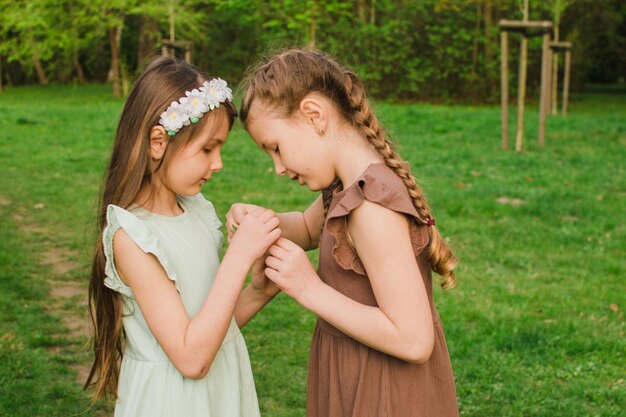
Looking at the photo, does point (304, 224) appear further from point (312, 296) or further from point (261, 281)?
point (312, 296)

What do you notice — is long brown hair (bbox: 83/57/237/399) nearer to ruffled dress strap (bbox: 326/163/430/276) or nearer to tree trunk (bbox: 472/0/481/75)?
ruffled dress strap (bbox: 326/163/430/276)

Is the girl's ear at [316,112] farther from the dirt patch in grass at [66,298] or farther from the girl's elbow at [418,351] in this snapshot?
the dirt patch in grass at [66,298]

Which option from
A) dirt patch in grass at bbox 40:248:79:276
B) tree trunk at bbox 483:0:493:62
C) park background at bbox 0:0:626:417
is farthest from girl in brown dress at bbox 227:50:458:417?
tree trunk at bbox 483:0:493:62

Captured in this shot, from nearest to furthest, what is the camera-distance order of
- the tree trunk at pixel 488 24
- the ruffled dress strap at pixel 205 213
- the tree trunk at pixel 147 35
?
the ruffled dress strap at pixel 205 213
the tree trunk at pixel 488 24
the tree trunk at pixel 147 35

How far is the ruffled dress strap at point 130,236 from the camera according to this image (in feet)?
6.63

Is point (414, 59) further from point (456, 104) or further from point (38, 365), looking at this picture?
point (38, 365)

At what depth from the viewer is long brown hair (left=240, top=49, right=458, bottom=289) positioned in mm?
2051

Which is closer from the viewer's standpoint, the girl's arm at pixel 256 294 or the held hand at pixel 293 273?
the held hand at pixel 293 273

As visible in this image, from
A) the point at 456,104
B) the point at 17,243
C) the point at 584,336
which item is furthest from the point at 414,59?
the point at 584,336

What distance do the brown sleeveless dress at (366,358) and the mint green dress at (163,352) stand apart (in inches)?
9.5

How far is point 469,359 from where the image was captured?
14.4 feet

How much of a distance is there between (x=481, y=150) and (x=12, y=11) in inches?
651

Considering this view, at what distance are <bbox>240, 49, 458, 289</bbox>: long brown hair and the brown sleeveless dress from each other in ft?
0.13

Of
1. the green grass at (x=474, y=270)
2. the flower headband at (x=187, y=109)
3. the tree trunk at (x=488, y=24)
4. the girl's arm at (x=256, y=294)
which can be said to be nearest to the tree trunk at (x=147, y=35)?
the tree trunk at (x=488, y=24)
